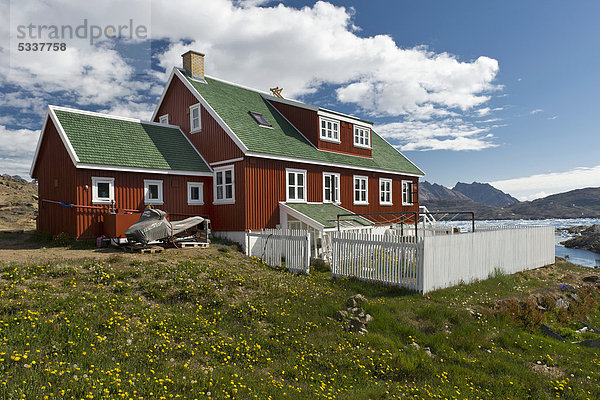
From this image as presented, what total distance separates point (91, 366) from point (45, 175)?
1761cm

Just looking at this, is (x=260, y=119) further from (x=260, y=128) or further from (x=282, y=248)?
(x=282, y=248)

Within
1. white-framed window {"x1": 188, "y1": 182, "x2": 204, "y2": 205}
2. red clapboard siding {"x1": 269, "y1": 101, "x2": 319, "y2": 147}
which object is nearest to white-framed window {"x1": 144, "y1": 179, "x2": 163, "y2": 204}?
white-framed window {"x1": 188, "y1": 182, "x2": 204, "y2": 205}

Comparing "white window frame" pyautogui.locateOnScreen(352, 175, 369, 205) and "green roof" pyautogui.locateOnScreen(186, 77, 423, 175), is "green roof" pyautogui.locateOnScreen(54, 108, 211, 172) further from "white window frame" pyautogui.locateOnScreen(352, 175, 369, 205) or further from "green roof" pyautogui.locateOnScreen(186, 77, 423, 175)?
"white window frame" pyautogui.locateOnScreen(352, 175, 369, 205)

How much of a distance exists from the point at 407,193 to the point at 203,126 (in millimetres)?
18303

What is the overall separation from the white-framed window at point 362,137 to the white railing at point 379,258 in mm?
13620

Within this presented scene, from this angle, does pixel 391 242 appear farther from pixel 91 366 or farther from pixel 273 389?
Result: pixel 91 366

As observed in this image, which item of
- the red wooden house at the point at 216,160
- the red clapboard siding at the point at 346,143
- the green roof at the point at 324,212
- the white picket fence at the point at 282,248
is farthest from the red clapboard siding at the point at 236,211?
the red clapboard siding at the point at 346,143

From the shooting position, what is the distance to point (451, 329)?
10039 mm

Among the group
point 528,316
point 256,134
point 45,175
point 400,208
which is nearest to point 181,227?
point 256,134

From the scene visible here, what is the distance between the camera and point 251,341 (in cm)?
843

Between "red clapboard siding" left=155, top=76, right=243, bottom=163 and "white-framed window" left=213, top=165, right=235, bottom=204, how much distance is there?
2.23 feet

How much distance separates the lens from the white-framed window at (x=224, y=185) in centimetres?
2030

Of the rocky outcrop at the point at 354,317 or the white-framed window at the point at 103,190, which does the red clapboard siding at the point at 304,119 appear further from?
the rocky outcrop at the point at 354,317

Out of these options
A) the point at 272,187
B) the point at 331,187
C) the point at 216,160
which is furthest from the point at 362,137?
the point at 216,160
